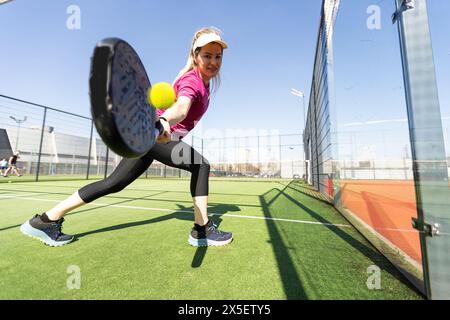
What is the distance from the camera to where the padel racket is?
3.00 ft

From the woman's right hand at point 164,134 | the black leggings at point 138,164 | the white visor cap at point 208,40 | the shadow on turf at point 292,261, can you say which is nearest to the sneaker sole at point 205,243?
the shadow on turf at point 292,261

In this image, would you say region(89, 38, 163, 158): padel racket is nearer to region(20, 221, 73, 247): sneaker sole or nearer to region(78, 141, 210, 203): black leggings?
region(78, 141, 210, 203): black leggings

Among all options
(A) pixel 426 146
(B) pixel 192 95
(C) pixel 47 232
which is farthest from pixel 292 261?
(C) pixel 47 232

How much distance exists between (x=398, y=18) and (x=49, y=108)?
15.9 m

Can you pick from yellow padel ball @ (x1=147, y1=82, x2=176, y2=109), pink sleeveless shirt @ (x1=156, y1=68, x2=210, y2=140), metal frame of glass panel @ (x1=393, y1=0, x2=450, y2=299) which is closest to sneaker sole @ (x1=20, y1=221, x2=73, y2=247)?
pink sleeveless shirt @ (x1=156, y1=68, x2=210, y2=140)

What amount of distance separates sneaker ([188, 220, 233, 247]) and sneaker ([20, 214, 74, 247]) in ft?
3.82

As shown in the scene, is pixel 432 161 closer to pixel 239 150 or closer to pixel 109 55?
pixel 109 55

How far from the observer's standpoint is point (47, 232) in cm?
215

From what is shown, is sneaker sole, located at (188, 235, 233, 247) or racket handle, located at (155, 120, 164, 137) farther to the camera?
sneaker sole, located at (188, 235, 233, 247)

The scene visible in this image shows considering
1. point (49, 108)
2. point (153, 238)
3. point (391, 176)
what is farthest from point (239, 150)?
point (153, 238)

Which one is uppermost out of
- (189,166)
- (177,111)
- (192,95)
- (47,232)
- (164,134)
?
(192,95)

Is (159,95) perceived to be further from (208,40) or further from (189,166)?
(189,166)

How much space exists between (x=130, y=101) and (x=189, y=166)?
1264mm

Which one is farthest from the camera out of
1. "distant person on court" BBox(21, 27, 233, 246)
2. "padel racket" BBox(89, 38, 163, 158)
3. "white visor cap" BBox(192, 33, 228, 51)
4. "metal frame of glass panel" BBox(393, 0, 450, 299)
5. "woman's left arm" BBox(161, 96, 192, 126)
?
→ "distant person on court" BBox(21, 27, 233, 246)
